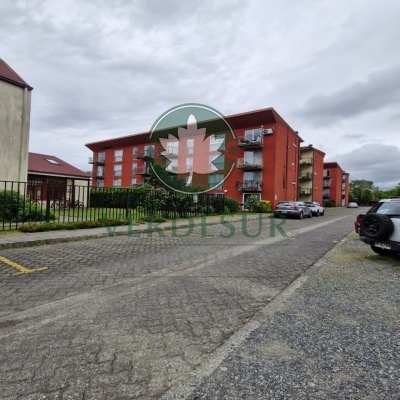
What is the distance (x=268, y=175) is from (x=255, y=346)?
28854mm

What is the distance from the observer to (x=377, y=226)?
6012mm

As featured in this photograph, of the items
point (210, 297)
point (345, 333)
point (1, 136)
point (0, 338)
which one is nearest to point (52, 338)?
point (0, 338)

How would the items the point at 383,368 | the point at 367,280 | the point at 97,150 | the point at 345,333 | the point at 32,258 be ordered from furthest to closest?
the point at 97,150
the point at 32,258
the point at 367,280
the point at 345,333
the point at 383,368

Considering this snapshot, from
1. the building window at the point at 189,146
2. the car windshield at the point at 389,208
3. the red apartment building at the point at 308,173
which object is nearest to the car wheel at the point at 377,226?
the car windshield at the point at 389,208

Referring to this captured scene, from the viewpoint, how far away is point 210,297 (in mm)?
3801

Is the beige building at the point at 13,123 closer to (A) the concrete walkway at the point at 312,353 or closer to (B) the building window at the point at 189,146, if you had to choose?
(A) the concrete walkway at the point at 312,353

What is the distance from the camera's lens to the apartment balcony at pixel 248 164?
99.9ft

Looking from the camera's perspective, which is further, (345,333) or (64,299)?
(64,299)

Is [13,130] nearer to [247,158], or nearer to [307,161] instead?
[247,158]

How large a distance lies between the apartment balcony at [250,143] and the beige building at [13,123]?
21652 mm

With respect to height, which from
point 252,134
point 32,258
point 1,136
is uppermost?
point 252,134

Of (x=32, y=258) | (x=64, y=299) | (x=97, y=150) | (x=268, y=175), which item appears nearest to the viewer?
(x=64, y=299)

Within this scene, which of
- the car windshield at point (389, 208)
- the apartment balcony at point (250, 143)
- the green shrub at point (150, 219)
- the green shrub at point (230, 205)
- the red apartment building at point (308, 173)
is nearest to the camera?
the car windshield at point (389, 208)

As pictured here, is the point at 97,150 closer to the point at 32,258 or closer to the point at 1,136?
the point at 1,136
